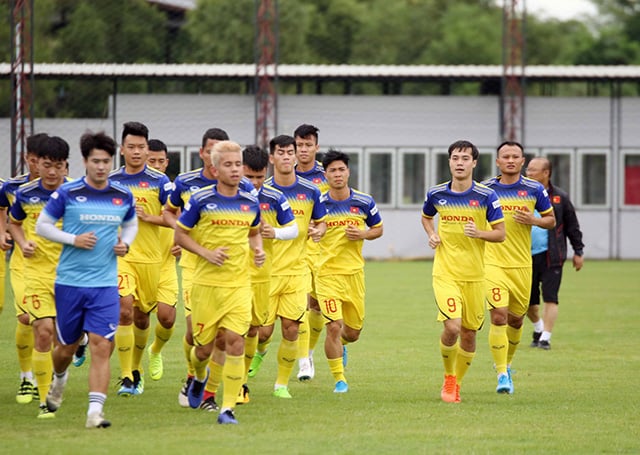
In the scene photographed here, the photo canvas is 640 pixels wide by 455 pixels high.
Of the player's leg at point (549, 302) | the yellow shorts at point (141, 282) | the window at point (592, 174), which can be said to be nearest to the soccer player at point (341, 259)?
the yellow shorts at point (141, 282)

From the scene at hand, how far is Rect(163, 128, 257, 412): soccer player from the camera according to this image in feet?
33.6

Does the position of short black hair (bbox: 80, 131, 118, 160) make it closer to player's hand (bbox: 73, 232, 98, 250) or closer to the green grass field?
player's hand (bbox: 73, 232, 98, 250)

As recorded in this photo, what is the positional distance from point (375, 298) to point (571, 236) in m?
7.33

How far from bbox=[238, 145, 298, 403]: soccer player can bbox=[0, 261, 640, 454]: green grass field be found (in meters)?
0.63

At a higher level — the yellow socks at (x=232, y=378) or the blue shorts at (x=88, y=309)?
the blue shorts at (x=88, y=309)

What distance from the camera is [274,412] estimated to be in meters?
10.4

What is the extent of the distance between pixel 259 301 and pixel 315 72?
24.5m

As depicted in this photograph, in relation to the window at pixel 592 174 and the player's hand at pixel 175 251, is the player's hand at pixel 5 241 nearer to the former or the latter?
the player's hand at pixel 175 251

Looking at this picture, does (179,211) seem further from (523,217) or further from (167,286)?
(523,217)

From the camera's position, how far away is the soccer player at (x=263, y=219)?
419 inches

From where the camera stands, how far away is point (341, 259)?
11922 millimetres

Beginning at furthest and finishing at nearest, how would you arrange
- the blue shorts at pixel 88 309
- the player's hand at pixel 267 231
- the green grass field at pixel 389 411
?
the player's hand at pixel 267 231 → the blue shorts at pixel 88 309 → the green grass field at pixel 389 411

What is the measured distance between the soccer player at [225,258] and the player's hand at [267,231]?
1.04 ft

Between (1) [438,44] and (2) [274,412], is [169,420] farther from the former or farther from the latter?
(1) [438,44]
